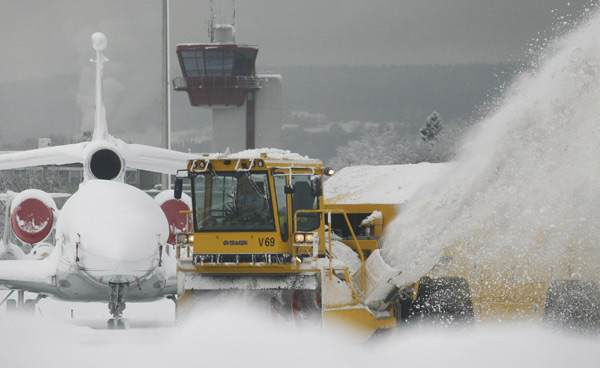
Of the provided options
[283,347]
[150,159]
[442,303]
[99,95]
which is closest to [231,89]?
[99,95]

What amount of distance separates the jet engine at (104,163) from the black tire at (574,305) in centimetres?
1119

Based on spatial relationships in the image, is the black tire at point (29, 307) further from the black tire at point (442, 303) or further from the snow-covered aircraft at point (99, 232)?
the black tire at point (442, 303)

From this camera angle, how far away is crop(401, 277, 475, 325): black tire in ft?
50.0

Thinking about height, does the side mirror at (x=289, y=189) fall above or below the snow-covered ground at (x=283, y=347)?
above

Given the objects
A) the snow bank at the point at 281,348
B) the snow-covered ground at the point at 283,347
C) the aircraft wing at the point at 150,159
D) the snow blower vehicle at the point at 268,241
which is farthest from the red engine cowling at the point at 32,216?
the snow blower vehicle at the point at 268,241

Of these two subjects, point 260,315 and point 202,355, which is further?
point 260,315

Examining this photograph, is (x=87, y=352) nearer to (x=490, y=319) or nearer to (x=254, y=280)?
(x=254, y=280)

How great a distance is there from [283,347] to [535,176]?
4.31m

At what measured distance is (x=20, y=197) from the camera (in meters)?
22.5

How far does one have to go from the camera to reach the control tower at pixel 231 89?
87.7 meters

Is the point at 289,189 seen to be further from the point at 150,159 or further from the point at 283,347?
the point at 150,159

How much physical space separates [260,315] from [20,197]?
10.1 meters

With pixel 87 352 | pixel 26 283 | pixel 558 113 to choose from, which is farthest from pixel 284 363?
pixel 26 283

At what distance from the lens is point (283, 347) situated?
1327 centimetres
